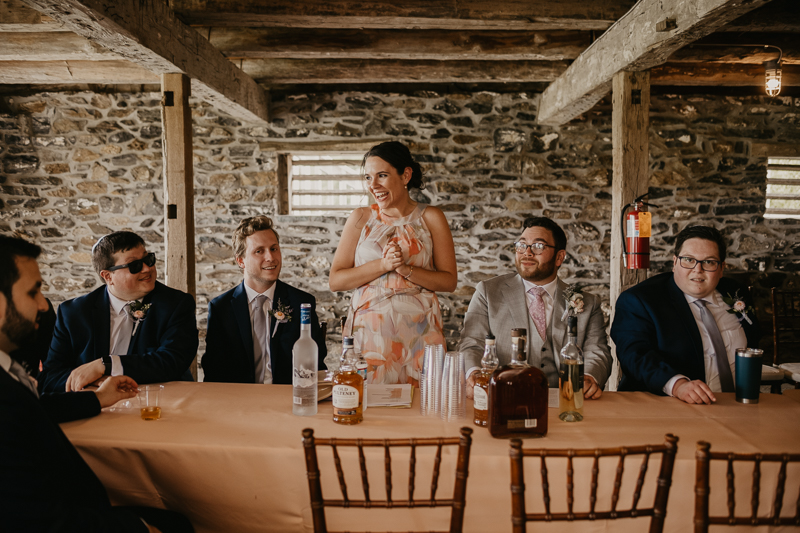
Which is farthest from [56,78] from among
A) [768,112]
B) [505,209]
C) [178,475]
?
[768,112]

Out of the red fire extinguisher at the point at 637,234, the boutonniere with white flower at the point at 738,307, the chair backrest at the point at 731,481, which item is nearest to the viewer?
the chair backrest at the point at 731,481

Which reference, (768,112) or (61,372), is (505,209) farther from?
(61,372)

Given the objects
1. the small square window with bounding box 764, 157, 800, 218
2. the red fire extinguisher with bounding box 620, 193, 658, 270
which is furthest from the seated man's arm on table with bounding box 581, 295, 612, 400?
the small square window with bounding box 764, 157, 800, 218

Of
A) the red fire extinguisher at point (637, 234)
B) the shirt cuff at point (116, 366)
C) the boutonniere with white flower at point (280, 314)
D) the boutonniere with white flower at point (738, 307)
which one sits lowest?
the shirt cuff at point (116, 366)

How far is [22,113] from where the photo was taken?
5152mm

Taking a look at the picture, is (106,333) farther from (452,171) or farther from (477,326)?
(452,171)

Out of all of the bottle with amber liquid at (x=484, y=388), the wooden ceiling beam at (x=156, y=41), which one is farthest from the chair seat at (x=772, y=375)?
the wooden ceiling beam at (x=156, y=41)

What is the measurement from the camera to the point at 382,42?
3.96m

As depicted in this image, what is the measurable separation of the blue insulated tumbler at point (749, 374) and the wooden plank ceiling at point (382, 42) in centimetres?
160

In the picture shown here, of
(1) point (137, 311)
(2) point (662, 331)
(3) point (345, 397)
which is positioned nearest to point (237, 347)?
(1) point (137, 311)

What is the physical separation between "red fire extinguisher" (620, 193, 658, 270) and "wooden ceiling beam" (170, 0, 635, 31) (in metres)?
1.22

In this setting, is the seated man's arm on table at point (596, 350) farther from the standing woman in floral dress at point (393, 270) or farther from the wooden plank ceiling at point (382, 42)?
the wooden plank ceiling at point (382, 42)

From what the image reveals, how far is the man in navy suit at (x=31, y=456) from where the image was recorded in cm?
114

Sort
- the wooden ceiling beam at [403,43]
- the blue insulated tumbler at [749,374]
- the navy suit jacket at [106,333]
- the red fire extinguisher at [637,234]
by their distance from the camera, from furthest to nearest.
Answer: the wooden ceiling beam at [403,43] → the red fire extinguisher at [637,234] → the navy suit jacket at [106,333] → the blue insulated tumbler at [749,374]
